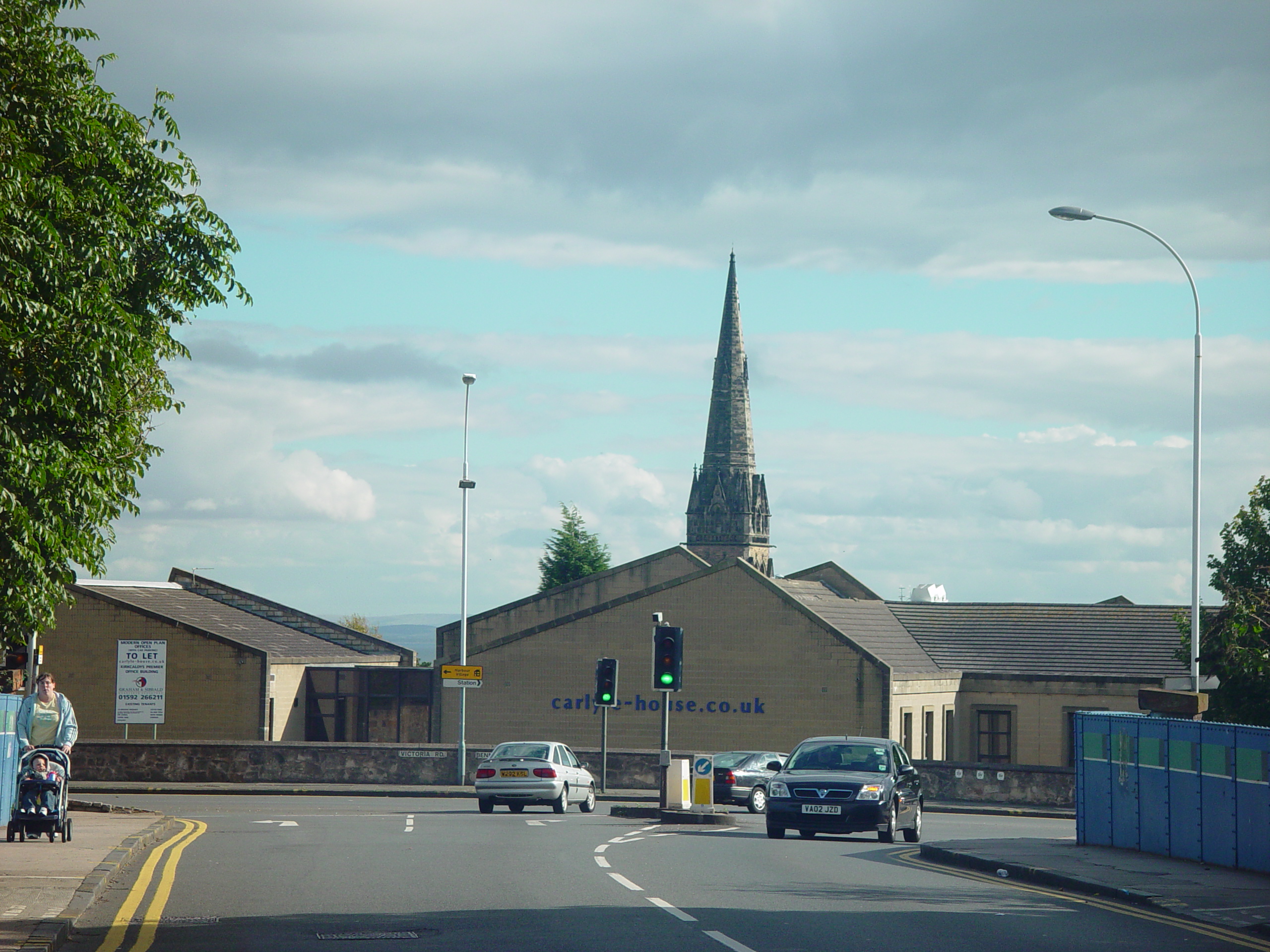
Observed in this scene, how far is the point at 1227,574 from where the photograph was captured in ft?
117

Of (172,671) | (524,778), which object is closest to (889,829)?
(524,778)

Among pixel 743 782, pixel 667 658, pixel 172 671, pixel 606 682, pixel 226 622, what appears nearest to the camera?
pixel 667 658

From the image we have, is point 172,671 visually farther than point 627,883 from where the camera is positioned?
Yes

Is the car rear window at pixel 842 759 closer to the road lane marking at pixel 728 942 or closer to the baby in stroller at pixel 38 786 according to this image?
the baby in stroller at pixel 38 786

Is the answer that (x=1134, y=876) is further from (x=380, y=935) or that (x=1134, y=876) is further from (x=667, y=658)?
(x=667, y=658)

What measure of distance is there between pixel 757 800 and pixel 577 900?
2180 cm

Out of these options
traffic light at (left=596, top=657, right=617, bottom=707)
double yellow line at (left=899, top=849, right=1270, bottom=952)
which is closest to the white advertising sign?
traffic light at (left=596, top=657, right=617, bottom=707)

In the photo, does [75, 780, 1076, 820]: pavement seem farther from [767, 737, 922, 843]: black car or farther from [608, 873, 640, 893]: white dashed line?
[608, 873, 640, 893]: white dashed line

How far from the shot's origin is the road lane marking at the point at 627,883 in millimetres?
14573

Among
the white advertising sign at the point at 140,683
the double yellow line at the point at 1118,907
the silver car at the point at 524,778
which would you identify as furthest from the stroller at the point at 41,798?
the white advertising sign at the point at 140,683

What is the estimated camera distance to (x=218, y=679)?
4784 cm

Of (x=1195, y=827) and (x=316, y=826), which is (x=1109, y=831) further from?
(x=316, y=826)

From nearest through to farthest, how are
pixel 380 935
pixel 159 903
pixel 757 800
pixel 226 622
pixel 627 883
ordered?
pixel 380 935 → pixel 159 903 → pixel 627 883 → pixel 757 800 → pixel 226 622

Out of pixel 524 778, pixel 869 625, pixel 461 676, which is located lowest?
pixel 524 778
